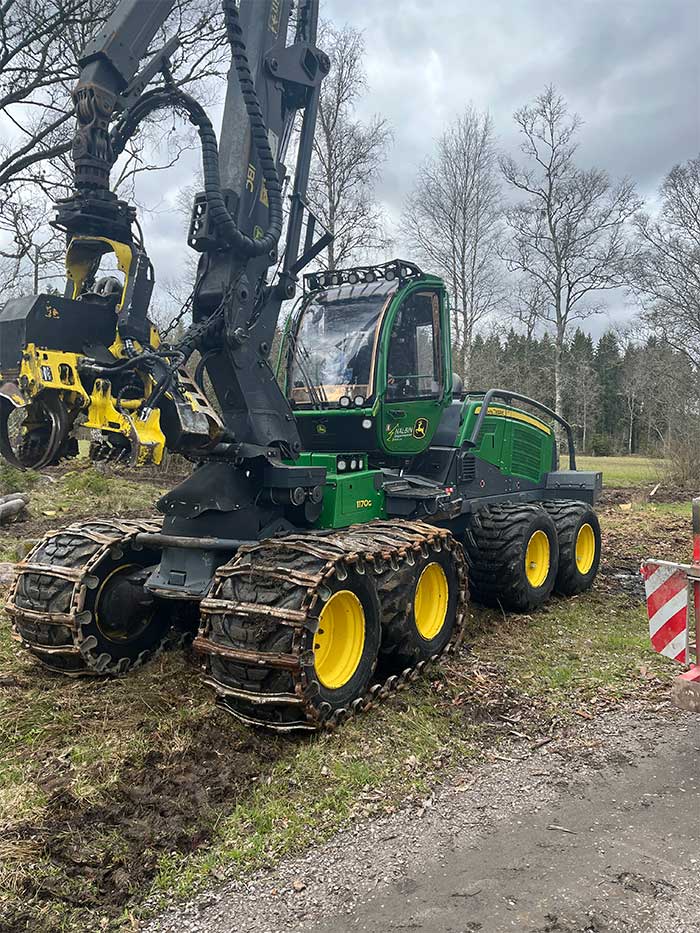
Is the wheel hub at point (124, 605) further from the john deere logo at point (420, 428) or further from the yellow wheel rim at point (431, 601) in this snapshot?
the john deere logo at point (420, 428)

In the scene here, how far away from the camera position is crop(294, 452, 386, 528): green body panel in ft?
17.4

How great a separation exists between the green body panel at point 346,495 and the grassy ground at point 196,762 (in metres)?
1.29

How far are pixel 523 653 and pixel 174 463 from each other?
14.9m

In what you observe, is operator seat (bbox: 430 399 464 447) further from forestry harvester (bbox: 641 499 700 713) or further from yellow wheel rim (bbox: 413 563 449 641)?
forestry harvester (bbox: 641 499 700 713)

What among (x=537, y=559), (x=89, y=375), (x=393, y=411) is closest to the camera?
(x=89, y=375)

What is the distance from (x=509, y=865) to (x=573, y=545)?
5.02m

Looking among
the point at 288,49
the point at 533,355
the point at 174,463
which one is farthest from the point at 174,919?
the point at 533,355

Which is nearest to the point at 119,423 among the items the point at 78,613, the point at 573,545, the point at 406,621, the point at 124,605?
the point at 78,613

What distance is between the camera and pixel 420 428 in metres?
6.45

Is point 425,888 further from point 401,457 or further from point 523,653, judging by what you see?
point 401,457

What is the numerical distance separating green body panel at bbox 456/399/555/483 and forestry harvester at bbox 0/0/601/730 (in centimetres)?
79

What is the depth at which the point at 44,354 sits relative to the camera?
12.8 ft

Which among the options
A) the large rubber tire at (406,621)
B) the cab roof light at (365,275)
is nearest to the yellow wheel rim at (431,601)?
the large rubber tire at (406,621)

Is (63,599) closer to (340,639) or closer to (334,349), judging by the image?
(340,639)
